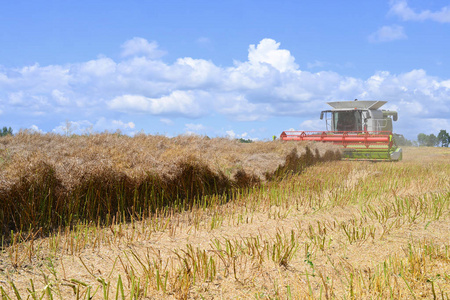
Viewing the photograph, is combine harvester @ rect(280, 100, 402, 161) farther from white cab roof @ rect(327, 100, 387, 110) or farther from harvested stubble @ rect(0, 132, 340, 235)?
harvested stubble @ rect(0, 132, 340, 235)

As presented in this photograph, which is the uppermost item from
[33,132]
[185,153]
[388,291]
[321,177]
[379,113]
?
[379,113]

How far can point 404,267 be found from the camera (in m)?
3.14

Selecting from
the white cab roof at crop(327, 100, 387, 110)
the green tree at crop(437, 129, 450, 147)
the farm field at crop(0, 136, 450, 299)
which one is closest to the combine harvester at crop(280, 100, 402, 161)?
the white cab roof at crop(327, 100, 387, 110)

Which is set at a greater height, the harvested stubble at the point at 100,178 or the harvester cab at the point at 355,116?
the harvester cab at the point at 355,116

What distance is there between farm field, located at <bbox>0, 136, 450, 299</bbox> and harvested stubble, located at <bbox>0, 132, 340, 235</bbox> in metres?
0.05

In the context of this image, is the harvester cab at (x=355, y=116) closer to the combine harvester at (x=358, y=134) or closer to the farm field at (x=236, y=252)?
the combine harvester at (x=358, y=134)

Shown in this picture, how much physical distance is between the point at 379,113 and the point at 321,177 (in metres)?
9.38

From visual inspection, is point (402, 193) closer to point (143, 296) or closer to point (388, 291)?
point (388, 291)

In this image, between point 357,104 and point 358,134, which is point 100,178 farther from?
point 357,104

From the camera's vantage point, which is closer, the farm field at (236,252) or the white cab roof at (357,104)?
the farm field at (236,252)

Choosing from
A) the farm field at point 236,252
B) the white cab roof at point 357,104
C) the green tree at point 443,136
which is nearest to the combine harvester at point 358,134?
the white cab roof at point 357,104

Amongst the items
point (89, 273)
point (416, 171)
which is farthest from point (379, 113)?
point (89, 273)

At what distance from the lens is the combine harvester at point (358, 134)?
42.6 ft

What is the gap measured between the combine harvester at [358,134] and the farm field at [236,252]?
6737 mm
